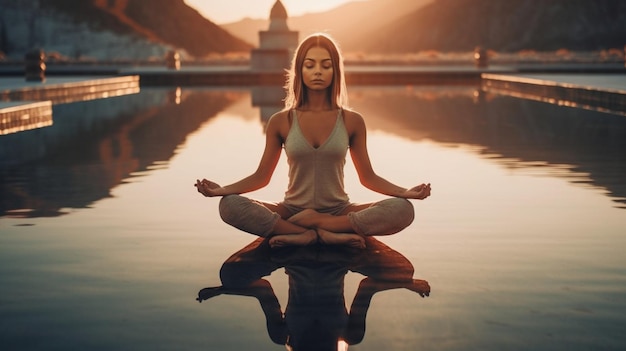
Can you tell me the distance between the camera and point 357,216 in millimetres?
5762

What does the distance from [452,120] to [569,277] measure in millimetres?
12769

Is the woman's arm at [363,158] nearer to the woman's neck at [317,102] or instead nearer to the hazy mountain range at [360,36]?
the woman's neck at [317,102]

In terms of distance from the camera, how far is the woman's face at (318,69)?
224 inches

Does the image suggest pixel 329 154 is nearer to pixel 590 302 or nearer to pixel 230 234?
pixel 230 234

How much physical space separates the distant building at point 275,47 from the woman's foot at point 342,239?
36.4 meters

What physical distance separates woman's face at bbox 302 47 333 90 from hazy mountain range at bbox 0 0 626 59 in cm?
9618

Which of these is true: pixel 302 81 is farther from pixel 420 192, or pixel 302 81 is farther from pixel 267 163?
pixel 420 192

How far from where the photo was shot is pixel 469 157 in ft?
38.2

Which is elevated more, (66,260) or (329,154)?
(329,154)

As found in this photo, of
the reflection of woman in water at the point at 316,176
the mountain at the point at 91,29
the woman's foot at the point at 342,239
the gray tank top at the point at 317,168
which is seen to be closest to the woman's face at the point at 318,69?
the reflection of woman in water at the point at 316,176

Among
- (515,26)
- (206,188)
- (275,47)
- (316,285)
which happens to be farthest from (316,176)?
(515,26)

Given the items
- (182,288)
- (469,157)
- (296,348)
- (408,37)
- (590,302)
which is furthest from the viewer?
(408,37)

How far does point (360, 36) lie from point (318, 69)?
172 meters

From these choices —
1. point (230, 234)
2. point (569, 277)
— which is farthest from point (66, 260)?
point (569, 277)
